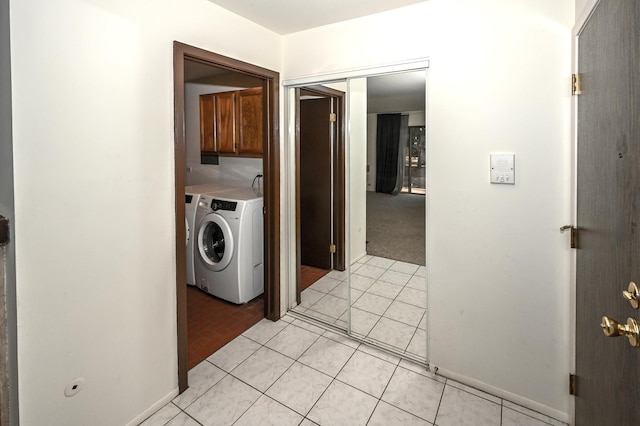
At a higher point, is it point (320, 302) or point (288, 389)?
point (320, 302)

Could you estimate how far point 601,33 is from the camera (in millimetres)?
1135

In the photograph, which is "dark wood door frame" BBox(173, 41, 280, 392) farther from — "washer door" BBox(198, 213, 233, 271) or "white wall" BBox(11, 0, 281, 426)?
"washer door" BBox(198, 213, 233, 271)

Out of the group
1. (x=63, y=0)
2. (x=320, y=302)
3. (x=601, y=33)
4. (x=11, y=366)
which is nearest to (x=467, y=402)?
(x=320, y=302)

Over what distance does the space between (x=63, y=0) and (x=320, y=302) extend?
8.51ft

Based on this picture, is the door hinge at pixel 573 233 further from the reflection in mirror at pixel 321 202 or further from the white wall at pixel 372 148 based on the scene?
the reflection in mirror at pixel 321 202

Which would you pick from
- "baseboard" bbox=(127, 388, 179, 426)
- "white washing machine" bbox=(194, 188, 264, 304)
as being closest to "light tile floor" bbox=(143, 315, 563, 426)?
"baseboard" bbox=(127, 388, 179, 426)

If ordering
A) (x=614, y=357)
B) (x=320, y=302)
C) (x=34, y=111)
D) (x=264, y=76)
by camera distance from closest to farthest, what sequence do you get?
(x=614, y=357) → (x=34, y=111) → (x=264, y=76) → (x=320, y=302)

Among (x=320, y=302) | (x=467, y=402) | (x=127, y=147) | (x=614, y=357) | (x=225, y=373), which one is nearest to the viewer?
(x=614, y=357)

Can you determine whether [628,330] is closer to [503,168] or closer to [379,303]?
[503,168]

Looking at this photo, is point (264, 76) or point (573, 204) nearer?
point (573, 204)

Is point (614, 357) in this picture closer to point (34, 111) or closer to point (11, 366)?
point (11, 366)

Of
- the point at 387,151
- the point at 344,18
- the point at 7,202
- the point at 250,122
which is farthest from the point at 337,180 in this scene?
the point at 7,202

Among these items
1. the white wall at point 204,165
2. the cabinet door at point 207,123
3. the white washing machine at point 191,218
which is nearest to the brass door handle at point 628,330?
the white washing machine at point 191,218

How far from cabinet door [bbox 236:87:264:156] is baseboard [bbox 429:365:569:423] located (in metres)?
2.44
